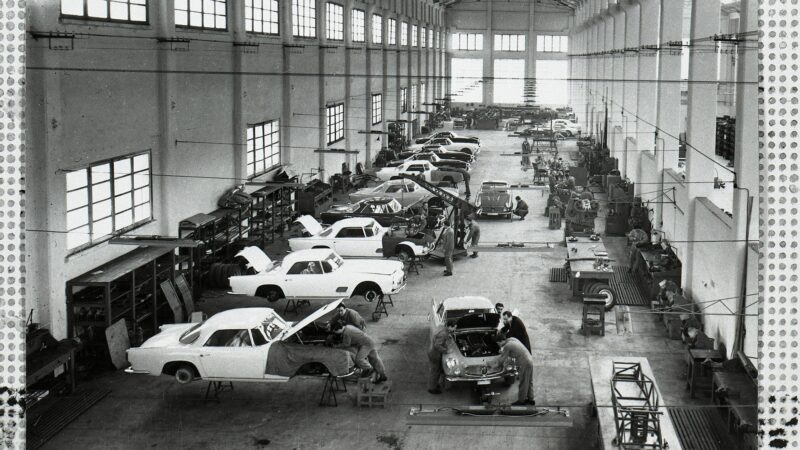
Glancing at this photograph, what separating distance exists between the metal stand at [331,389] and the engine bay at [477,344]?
2211 mm

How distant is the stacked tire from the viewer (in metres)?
21.9

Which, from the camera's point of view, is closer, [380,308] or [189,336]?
[189,336]

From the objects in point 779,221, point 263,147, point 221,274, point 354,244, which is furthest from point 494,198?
point 779,221

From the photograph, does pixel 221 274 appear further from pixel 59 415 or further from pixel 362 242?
pixel 59 415

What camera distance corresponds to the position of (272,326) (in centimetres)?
1512

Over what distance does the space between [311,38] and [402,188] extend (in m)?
7.69

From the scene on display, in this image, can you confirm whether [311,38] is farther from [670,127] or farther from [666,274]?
[666,274]

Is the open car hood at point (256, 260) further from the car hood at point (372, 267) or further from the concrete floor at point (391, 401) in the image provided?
the car hood at point (372, 267)

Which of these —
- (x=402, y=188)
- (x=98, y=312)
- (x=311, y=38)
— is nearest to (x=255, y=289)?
(x=98, y=312)

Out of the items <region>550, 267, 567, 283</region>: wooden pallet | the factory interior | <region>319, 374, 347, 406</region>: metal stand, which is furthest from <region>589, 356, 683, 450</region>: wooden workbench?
<region>550, 267, 567, 283</region>: wooden pallet

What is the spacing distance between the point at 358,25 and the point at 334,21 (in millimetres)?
5039

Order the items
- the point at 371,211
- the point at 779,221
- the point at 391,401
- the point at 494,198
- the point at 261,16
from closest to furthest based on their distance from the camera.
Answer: the point at 779,221 → the point at 391,401 → the point at 371,211 → the point at 261,16 → the point at 494,198

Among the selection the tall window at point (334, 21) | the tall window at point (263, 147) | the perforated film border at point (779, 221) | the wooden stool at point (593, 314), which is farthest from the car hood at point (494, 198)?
the perforated film border at point (779, 221)

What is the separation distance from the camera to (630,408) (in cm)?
1180
